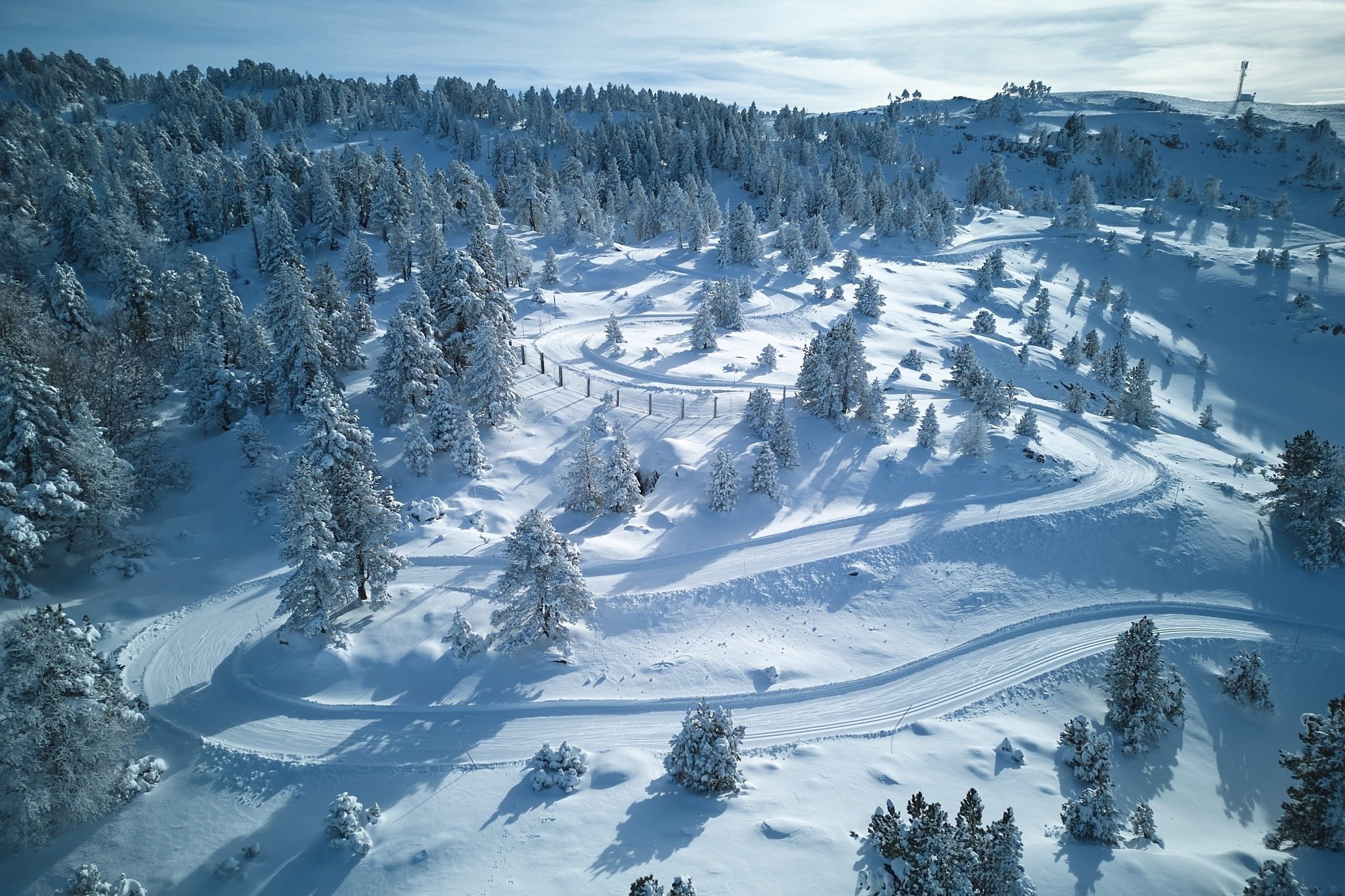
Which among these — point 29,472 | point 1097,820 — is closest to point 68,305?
point 29,472

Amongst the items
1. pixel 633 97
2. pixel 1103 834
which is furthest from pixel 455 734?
pixel 633 97

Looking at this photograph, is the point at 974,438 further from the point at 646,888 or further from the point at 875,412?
the point at 646,888

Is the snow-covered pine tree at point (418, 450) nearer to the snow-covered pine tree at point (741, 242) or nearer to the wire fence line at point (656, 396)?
the wire fence line at point (656, 396)

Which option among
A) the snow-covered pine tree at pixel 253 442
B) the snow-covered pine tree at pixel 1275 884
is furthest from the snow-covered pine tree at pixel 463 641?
the snow-covered pine tree at pixel 1275 884

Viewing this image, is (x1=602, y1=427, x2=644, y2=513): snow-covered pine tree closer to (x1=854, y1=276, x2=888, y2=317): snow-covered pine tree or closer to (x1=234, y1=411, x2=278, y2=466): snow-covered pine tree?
(x1=234, y1=411, x2=278, y2=466): snow-covered pine tree

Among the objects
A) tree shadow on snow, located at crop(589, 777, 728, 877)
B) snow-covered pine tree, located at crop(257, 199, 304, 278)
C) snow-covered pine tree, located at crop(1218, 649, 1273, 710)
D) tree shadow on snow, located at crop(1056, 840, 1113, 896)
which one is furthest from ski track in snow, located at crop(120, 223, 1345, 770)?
snow-covered pine tree, located at crop(257, 199, 304, 278)

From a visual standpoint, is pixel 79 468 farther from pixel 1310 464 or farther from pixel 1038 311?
pixel 1038 311

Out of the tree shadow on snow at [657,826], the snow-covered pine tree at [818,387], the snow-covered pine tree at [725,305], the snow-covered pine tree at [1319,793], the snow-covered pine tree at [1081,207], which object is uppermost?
the snow-covered pine tree at [1081,207]
